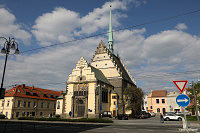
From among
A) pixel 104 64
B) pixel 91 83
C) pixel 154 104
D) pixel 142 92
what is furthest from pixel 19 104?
pixel 154 104

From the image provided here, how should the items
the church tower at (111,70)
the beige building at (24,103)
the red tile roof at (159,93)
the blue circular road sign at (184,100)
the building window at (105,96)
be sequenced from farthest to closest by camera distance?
the red tile roof at (159,93), the church tower at (111,70), the beige building at (24,103), the building window at (105,96), the blue circular road sign at (184,100)

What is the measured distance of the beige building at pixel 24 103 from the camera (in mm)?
50969

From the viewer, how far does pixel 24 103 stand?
5447 cm

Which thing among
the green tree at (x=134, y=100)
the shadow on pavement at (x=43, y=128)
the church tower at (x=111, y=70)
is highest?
the church tower at (x=111, y=70)

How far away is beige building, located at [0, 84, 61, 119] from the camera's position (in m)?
51.0

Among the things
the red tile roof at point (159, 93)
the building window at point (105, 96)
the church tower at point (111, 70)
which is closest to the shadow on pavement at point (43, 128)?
the building window at point (105, 96)

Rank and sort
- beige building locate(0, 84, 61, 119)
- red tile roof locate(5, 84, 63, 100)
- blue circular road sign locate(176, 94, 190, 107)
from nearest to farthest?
blue circular road sign locate(176, 94, 190, 107)
beige building locate(0, 84, 61, 119)
red tile roof locate(5, 84, 63, 100)

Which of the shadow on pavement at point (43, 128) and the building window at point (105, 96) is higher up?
the building window at point (105, 96)

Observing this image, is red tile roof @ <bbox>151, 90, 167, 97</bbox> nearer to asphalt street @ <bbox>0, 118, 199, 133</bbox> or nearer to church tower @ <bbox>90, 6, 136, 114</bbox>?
church tower @ <bbox>90, 6, 136, 114</bbox>

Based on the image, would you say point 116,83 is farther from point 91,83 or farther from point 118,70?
point 91,83

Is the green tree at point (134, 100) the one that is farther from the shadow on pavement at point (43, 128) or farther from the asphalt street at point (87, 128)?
the shadow on pavement at point (43, 128)

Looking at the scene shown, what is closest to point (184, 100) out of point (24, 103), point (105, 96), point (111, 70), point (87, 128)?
point (87, 128)

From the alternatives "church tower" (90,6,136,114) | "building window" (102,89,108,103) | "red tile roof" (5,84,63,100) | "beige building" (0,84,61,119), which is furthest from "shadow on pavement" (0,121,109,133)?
"red tile roof" (5,84,63,100)

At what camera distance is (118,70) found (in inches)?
2130
